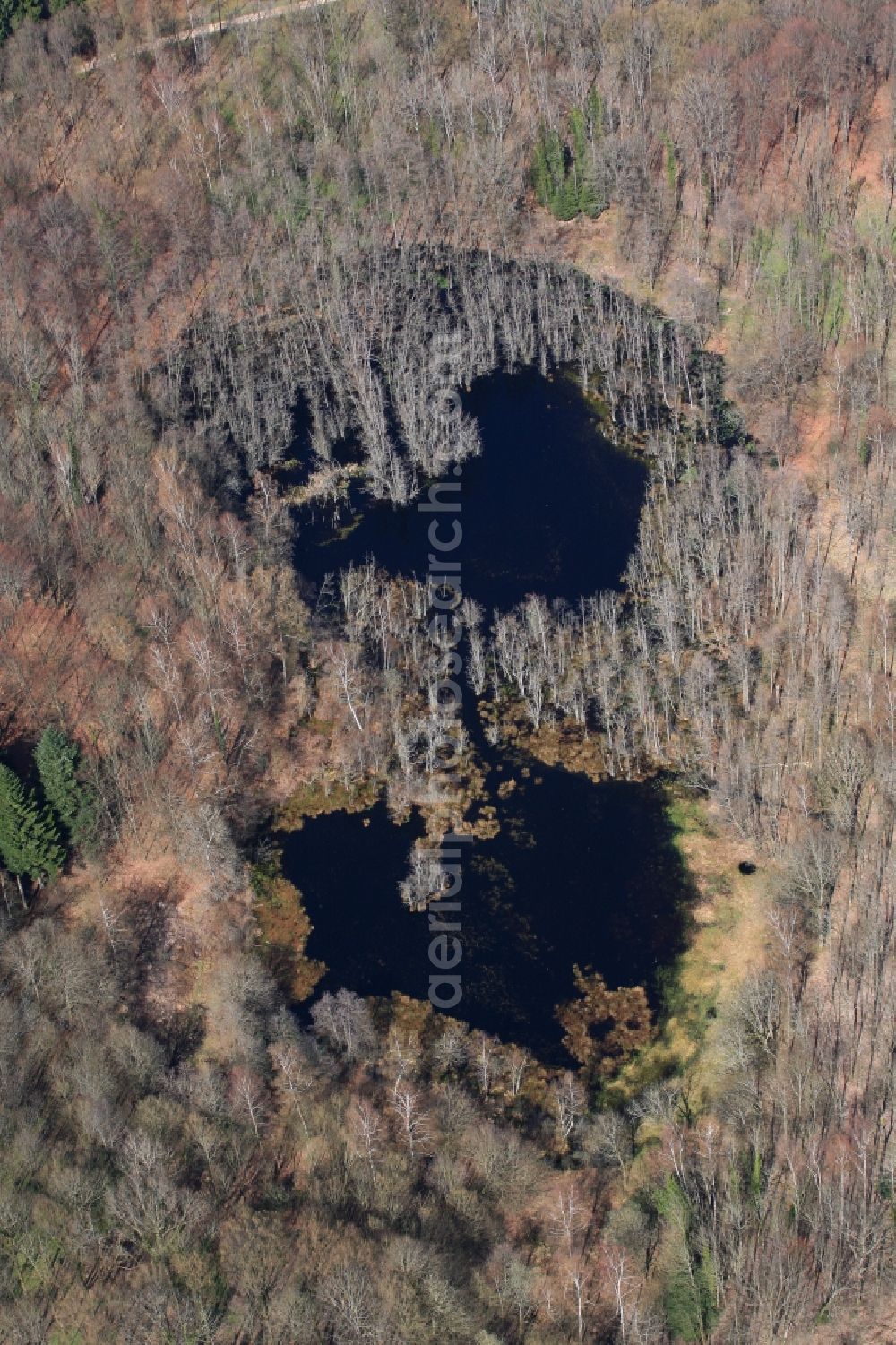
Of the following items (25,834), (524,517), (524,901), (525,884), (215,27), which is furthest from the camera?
(215,27)

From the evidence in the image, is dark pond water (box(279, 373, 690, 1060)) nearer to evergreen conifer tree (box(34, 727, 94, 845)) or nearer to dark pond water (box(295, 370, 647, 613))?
dark pond water (box(295, 370, 647, 613))

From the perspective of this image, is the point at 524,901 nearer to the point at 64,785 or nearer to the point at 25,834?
the point at 64,785

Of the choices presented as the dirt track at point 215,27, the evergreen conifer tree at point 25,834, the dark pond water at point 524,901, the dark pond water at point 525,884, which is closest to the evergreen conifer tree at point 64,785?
the evergreen conifer tree at point 25,834

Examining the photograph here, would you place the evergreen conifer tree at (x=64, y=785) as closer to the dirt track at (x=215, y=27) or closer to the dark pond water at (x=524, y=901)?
the dark pond water at (x=524, y=901)

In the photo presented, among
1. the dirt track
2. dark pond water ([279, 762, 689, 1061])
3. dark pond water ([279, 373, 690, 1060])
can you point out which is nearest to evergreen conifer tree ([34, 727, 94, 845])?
dark pond water ([279, 373, 690, 1060])

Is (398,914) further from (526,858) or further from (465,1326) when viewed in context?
(465,1326)

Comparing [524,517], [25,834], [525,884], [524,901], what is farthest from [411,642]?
[25,834]
